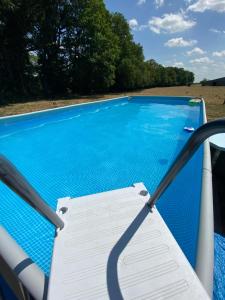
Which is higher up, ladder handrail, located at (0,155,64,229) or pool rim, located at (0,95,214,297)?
ladder handrail, located at (0,155,64,229)

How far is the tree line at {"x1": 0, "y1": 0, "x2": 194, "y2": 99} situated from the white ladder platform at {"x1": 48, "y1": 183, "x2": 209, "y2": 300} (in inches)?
474

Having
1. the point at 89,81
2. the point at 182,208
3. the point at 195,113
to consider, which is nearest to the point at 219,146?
the point at 182,208

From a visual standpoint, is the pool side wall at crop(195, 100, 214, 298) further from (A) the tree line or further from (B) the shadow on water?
(A) the tree line

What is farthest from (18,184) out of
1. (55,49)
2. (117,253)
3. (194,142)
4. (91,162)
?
(55,49)

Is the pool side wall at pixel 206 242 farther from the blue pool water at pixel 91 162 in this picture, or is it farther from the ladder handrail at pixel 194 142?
the ladder handrail at pixel 194 142

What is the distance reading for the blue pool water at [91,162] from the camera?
2418 millimetres

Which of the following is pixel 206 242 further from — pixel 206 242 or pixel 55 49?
pixel 55 49

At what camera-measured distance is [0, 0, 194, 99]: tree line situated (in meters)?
12.2

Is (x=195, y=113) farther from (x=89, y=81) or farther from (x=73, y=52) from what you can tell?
(x=73, y=52)

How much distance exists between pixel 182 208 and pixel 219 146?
1.59 m

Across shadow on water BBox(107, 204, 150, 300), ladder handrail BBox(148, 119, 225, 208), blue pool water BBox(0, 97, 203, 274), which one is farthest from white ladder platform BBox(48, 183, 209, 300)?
blue pool water BBox(0, 97, 203, 274)

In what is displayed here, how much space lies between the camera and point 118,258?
1.19 meters

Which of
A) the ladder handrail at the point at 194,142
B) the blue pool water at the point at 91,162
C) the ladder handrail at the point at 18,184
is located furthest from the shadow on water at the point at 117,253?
the blue pool water at the point at 91,162

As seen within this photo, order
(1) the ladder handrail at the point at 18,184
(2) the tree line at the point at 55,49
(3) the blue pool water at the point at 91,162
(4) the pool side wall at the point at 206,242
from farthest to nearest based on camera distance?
(2) the tree line at the point at 55,49 → (3) the blue pool water at the point at 91,162 → (4) the pool side wall at the point at 206,242 → (1) the ladder handrail at the point at 18,184
